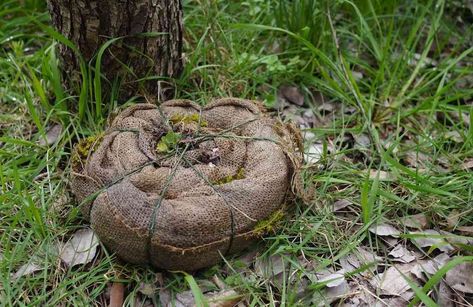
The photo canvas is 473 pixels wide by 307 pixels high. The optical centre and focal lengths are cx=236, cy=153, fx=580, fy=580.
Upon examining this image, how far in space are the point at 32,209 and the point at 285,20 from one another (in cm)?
163

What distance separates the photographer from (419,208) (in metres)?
2.44

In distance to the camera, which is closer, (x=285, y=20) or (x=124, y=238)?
(x=124, y=238)

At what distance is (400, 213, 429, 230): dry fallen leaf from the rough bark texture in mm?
1289

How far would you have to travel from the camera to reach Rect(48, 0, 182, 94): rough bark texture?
2477 mm

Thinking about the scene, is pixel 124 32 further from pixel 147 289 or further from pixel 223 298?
pixel 223 298

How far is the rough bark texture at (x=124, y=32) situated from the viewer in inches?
97.5

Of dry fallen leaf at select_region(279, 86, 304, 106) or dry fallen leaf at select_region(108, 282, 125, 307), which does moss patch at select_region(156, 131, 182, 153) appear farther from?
dry fallen leaf at select_region(279, 86, 304, 106)

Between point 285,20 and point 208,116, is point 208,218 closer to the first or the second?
point 208,116

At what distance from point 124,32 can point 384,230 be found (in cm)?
140

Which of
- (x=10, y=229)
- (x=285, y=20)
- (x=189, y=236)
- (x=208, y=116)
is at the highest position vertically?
(x=285, y=20)

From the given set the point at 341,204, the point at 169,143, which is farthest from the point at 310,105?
the point at 169,143

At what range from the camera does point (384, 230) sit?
2.36 metres

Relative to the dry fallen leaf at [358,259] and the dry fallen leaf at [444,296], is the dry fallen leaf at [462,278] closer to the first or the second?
the dry fallen leaf at [444,296]

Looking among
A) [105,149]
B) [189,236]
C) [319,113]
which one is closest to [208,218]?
[189,236]
